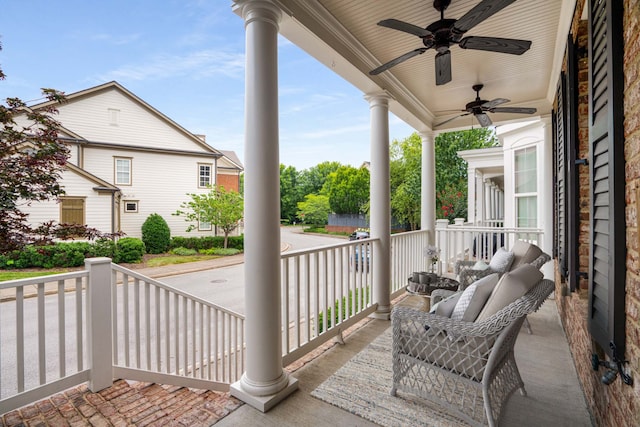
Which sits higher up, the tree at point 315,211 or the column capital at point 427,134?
the column capital at point 427,134

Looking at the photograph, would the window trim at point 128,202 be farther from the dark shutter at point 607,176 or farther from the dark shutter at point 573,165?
the dark shutter at point 607,176

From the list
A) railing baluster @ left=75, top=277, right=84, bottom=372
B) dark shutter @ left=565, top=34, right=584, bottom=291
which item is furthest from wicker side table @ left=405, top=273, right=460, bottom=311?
railing baluster @ left=75, top=277, right=84, bottom=372

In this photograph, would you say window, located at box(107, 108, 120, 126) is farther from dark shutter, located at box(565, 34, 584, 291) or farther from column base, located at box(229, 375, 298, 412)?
dark shutter, located at box(565, 34, 584, 291)

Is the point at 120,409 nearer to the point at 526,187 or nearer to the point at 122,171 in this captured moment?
the point at 526,187

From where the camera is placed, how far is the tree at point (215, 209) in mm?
12016

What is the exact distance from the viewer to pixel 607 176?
51.8 inches

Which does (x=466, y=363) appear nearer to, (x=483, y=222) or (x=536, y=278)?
(x=536, y=278)

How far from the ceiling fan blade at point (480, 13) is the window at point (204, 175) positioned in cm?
1203

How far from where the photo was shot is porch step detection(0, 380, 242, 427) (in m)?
1.81

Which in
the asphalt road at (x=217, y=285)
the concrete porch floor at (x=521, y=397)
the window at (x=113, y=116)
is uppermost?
the window at (x=113, y=116)

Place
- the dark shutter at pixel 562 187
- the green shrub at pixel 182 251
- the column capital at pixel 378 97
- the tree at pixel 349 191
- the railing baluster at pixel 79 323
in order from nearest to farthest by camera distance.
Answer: the railing baluster at pixel 79 323 → the dark shutter at pixel 562 187 → the column capital at pixel 378 97 → the green shrub at pixel 182 251 → the tree at pixel 349 191

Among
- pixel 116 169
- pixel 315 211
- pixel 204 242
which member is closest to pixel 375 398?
pixel 116 169

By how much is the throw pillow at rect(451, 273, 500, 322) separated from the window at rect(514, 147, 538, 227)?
15.8 feet

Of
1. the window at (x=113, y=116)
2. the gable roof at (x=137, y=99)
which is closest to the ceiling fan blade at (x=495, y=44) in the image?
the gable roof at (x=137, y=99)
